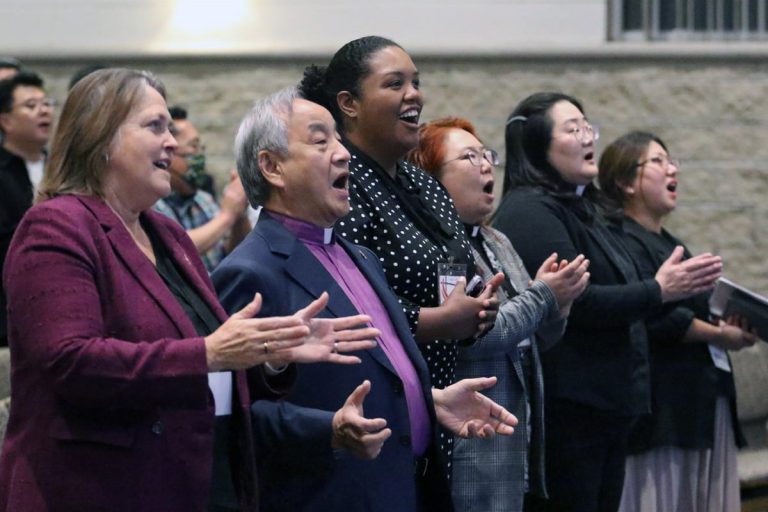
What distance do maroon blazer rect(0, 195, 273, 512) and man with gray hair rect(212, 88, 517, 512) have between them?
42cm

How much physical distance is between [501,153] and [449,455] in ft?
17.4

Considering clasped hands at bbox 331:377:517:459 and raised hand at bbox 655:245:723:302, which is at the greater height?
clasped hands at bbox 331:377:517:459

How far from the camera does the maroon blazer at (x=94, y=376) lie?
3.18 metres

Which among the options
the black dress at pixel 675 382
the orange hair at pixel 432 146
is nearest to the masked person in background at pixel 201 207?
the orange hair at pixel 432 146

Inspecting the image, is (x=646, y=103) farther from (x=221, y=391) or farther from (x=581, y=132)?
(x=221, y=391)

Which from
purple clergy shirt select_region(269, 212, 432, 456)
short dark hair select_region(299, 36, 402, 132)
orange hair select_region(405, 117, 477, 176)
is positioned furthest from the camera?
orange hair select_region(405, 117, 477, 176)

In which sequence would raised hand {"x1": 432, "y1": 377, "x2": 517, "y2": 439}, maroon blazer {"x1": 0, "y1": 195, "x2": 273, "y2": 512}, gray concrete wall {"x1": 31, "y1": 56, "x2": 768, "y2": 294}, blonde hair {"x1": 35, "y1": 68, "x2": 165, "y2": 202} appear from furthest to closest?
gray concrete wall {"x1": 31, "y1": 56, "x2": 768, "y2": 294}
raised hand {"x1": 432, "y1": 377, "x2": 517, "y2": 439}
blonde hair {"x1": 35, "y1": 68, "x2": 165, "y2": 202}
maroon blazer {"x1": 0, "y1": 195, "x2": 273, "y2": 512}

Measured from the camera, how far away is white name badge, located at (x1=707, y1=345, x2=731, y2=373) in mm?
6402

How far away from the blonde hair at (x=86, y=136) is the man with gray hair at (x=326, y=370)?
535 mm

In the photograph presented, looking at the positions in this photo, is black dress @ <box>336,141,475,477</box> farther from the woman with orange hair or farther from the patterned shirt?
the patterned shirt

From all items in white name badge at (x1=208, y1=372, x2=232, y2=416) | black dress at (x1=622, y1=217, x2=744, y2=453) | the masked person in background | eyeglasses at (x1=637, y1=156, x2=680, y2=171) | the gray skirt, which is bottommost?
the gray skirt

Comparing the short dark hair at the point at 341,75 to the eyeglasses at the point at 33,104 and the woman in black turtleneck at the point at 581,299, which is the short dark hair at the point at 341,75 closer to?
the woman in black turtleneck at the point at 581,299

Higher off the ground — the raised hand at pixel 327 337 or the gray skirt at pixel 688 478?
the raised hand at pixel 327 337

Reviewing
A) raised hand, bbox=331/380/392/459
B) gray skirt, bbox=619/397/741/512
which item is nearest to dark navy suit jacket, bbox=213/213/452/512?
raised hand, bbox=331/380/392/459
